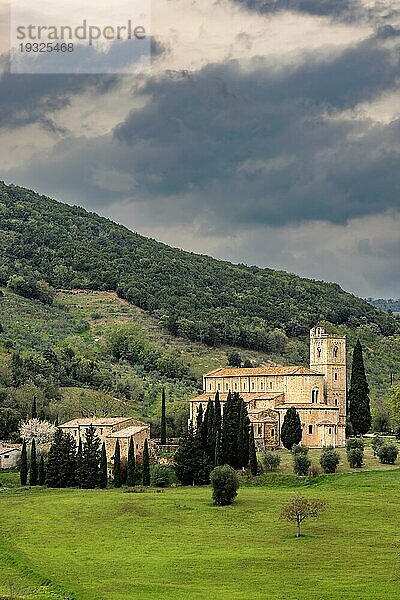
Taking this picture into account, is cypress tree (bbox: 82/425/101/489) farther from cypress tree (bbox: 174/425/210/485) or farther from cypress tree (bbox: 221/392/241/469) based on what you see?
cypress tree (bbox: 221/392/241/469)

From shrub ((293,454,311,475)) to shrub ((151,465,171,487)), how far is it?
33.2ft

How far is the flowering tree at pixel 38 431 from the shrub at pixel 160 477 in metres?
16.0

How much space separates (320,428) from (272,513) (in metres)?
29.5

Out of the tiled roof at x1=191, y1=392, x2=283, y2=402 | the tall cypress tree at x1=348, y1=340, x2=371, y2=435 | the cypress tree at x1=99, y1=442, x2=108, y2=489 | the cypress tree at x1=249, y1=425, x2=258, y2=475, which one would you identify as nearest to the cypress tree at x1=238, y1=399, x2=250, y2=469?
the cypress tree at x1=249, y1=425, x2=258, y2=475

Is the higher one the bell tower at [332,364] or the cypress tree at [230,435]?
the bell tower at [332,364]

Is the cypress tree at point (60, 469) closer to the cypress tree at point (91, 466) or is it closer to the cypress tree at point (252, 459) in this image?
the cypress tree at point (91, 466)

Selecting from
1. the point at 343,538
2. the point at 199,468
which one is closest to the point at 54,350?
the point at 199,468

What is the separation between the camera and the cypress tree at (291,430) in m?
89.8

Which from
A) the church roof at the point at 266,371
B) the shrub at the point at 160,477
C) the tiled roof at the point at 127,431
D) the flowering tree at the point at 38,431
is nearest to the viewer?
the shrub at the point at 160,477

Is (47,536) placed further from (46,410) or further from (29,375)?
(29,375)

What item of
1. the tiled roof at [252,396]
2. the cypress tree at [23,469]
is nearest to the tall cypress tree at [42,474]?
the cypress tree at [23,469]

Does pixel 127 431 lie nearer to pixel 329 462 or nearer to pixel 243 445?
pixel 243 445

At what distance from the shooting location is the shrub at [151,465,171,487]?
78.1 m

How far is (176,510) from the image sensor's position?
64062mm
